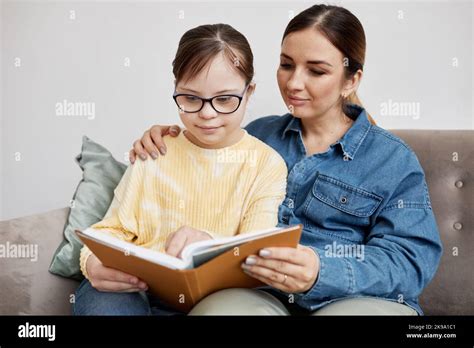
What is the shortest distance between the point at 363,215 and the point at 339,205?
0.21ft

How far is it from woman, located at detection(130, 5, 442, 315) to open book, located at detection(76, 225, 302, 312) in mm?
49

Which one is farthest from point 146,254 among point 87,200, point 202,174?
point 87,200

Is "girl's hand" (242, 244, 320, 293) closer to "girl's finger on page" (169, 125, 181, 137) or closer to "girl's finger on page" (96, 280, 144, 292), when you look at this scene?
"girl's finger on page" (96, 280, 144, 292)

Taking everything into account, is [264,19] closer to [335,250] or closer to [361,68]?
[361,68]

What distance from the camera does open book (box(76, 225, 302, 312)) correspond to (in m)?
1.14

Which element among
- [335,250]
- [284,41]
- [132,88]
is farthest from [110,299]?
[132,88]

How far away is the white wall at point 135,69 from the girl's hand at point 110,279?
83 cm

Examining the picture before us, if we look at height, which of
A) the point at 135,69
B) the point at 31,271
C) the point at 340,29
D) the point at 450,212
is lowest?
the point at 31,271

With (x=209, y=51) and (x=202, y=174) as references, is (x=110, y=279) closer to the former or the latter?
(x=202, y=174)

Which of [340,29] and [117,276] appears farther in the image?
[340,29]

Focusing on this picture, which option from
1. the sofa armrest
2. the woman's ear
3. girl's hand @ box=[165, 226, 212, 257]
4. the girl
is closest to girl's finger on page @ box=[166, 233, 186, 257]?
girl's hand @ box=[165, 226, 212, 257]

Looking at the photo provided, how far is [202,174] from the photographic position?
1.53 m
